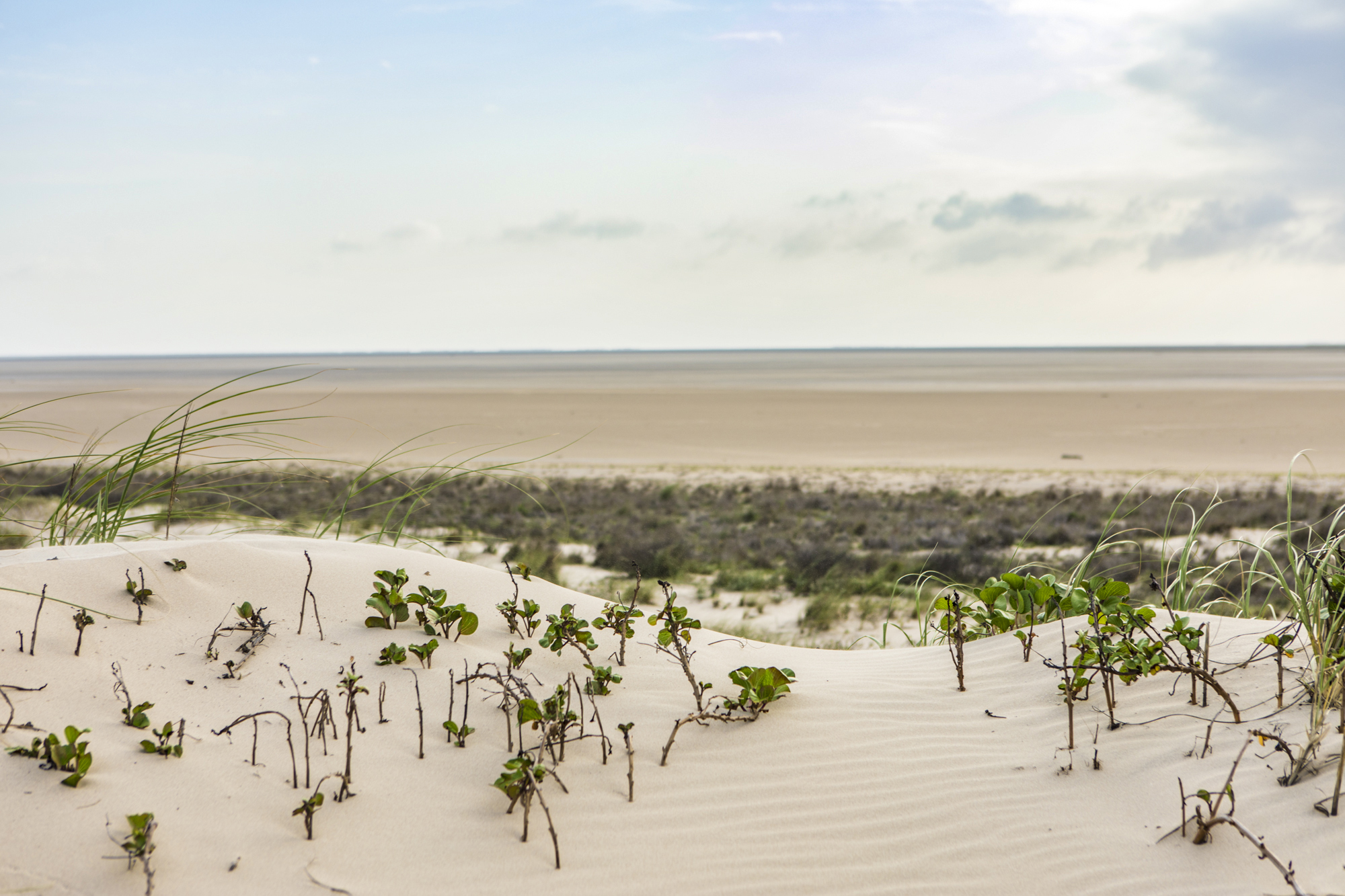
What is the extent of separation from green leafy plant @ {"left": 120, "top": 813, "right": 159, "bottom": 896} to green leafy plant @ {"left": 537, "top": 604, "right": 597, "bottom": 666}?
136 centimetres

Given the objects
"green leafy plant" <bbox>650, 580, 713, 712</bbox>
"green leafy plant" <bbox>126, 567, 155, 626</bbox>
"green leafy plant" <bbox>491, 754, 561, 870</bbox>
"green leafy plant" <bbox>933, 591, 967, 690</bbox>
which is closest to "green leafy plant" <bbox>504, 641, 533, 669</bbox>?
"green leafy plant" <bbox>650, 580, 713, 712</bbox>

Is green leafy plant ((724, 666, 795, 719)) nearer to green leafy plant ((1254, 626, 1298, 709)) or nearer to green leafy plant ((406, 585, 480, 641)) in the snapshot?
green leafy plant ((406, 585, 480, 641))

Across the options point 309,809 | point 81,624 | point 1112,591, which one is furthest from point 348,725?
point 1112,591

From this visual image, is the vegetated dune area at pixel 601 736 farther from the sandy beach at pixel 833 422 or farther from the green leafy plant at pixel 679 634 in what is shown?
the sandy beach at pixel 833 422

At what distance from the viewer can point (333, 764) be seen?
2.42 metres

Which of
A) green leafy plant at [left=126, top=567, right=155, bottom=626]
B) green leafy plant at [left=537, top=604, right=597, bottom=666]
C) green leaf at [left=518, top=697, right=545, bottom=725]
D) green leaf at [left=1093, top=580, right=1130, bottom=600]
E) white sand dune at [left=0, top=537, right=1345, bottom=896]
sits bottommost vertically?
white sand dune at [left=0, top=537, right=1345, bottom=896]

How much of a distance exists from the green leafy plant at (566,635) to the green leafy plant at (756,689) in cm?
56

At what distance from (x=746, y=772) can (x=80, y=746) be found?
1.85 m

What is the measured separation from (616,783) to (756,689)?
64 centimetres

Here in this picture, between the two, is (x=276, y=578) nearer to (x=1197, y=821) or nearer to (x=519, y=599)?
(x=519, y=599)

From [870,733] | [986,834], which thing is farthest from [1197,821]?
[870,733]

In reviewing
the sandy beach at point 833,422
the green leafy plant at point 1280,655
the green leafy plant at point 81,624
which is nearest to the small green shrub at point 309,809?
the green leafy plant at point 81,624

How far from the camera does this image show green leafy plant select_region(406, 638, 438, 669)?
2.93 m

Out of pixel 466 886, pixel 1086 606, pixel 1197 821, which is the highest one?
pixel 1086 606
